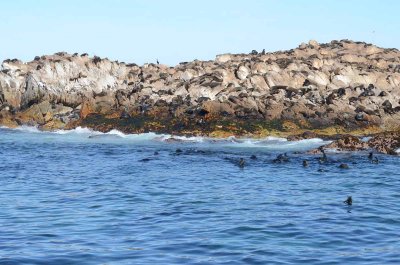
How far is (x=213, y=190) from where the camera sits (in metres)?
33.1

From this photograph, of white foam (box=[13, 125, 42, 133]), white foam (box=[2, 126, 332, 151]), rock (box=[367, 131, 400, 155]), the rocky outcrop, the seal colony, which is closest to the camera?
rock (box=[367, 131, 400, 155])

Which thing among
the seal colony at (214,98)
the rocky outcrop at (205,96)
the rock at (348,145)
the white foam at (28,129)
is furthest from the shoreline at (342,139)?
the white foam at (28,129)

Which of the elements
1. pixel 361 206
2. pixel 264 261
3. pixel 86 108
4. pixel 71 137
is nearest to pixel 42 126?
pixel 86 108

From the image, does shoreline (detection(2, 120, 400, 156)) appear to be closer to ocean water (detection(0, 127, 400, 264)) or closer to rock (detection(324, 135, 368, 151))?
rock (detection(324, 135, 368, 151))

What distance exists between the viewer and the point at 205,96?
82.2 meters

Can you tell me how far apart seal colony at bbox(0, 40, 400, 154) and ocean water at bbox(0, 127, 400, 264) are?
16.2 metres

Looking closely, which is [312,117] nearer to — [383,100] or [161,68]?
[383,100]

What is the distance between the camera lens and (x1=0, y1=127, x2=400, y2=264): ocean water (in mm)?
19062

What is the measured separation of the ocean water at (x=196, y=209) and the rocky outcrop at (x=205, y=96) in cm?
1823

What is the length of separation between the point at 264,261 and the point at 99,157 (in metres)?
35.0

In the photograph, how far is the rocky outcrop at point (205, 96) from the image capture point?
70125mm

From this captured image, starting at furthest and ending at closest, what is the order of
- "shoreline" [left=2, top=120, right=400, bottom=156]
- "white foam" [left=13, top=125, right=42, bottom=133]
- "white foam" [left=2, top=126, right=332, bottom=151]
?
"white foam" [left=13, top=125, right=42, bottom=133], "white foam" [left=2, top=126, right=332, bottom=151], "shoreline" [left=2, top=120, right=400, bottom=156]

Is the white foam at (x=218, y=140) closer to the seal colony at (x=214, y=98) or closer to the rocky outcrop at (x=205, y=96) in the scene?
the seal colony at (x=214, y=98)

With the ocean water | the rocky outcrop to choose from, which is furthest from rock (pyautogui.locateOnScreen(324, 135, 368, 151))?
the rocky outcrop
